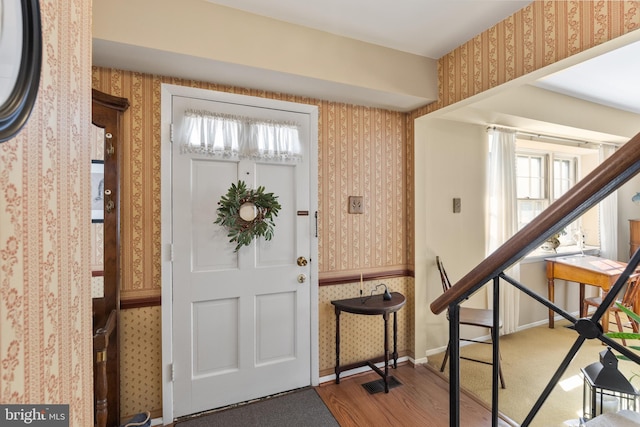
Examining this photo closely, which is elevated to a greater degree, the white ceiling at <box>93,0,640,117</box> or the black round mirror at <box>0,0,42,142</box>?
the white ceiling at <box>93,0,640,117</box>

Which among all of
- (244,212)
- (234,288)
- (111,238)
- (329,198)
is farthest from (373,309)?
(111,238)

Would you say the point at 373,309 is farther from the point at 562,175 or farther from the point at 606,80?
the point at 562,175

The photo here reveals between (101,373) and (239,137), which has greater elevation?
(239,137)

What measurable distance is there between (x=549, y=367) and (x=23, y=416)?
3.49 metres

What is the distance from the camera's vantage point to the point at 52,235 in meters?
0.61

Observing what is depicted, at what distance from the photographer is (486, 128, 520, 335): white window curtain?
120 inches

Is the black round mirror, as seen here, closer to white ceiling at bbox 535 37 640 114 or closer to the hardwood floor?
the hardwood floor

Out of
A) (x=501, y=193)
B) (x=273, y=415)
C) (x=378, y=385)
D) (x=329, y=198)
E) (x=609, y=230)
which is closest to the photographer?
(x=273, y=415)

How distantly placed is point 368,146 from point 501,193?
1.66 meters

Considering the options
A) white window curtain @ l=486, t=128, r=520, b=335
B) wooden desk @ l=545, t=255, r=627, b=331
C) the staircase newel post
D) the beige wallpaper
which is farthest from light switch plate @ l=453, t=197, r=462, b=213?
the staircase newel post

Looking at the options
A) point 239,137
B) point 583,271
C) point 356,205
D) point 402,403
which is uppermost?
point 239,137

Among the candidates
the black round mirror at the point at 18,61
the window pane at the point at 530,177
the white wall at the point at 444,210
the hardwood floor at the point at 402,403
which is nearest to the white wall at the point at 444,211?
the white wall at the point at 444,210

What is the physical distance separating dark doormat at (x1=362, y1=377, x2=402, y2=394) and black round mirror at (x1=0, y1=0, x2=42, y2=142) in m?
2.54

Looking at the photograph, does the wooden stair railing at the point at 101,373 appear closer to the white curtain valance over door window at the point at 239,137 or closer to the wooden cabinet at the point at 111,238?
the wooden cabinet at the point at 111,238
